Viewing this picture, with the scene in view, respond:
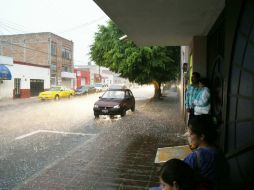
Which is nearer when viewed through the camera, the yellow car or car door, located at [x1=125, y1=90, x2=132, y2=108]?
car door, located at [x1=125, y1=90, x2=132, y2=108]

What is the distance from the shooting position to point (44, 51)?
45156 mm

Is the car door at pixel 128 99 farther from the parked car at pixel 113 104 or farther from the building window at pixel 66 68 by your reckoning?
the building window at pixel 66 68

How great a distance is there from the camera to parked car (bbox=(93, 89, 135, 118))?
15656 mm

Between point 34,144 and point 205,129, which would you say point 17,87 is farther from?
point 205,129

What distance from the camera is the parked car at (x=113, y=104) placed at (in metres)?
15.7

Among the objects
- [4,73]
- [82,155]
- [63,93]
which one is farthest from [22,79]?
[82,155]

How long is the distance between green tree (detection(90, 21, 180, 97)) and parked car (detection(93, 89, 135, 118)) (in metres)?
5.93

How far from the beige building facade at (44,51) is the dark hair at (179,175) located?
142 feet

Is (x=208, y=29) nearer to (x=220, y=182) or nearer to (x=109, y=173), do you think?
(x=109, y=173)

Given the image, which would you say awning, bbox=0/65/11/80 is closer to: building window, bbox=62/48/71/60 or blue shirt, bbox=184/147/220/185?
building window, bbox=62/48/71/60

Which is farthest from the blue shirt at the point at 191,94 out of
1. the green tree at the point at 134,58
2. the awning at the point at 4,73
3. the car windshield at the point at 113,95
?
the awning at the point at 4,73

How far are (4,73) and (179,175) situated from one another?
99.3 ft

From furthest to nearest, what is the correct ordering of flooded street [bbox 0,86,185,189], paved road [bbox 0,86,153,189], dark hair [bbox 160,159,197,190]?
paved road [bbox 0,86,153,189]
flooded street [bbox 0,86,185,189]
dark hair [bbox 160,159,197,190]

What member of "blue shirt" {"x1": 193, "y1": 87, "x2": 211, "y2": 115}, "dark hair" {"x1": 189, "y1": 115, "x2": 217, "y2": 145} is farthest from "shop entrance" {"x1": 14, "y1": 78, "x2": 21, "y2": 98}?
"dark hair" {"x1": 189, "y1": 115, "x2": 217, "y2": 145}
